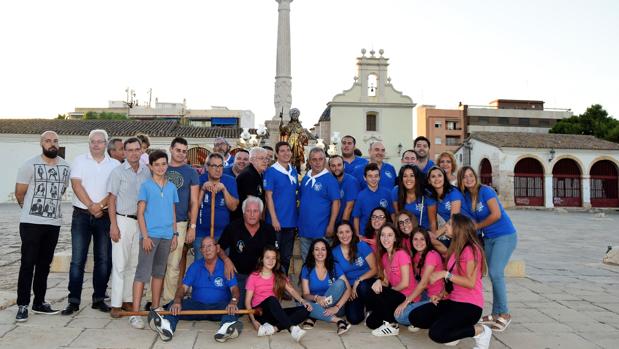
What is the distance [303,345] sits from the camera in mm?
3760

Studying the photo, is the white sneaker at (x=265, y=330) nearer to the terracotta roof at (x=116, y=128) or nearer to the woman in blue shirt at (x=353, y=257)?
the woman in blue shirt at (x=353, y=257)

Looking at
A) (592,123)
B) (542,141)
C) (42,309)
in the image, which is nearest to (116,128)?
(42,309)

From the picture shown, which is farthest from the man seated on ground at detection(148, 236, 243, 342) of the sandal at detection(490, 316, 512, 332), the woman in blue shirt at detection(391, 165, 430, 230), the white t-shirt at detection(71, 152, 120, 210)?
A: the sandal at detection(490, 316, 512, 332)

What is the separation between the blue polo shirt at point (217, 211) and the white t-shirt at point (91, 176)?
98 cm

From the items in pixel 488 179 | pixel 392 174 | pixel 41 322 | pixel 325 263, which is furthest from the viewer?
pixel 488 179

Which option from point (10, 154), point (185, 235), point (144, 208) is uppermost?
point (10, 154)

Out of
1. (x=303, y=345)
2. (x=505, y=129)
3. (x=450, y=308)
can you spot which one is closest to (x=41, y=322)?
(x=303, y=345)

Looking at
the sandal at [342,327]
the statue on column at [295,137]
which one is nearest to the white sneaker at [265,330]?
the sandal at [342,327]

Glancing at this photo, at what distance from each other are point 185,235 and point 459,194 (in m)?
2.72

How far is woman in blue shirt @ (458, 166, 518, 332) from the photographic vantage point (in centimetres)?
434

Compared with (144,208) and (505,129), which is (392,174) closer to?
(144,208)

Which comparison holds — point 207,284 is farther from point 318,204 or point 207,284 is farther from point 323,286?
point 318,204

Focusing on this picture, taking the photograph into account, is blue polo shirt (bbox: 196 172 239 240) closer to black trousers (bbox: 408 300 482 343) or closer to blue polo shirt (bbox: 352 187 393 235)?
blue polo shirt (bbox: 352 187 393 235)

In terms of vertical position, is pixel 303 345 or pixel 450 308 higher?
pixel 450 308
